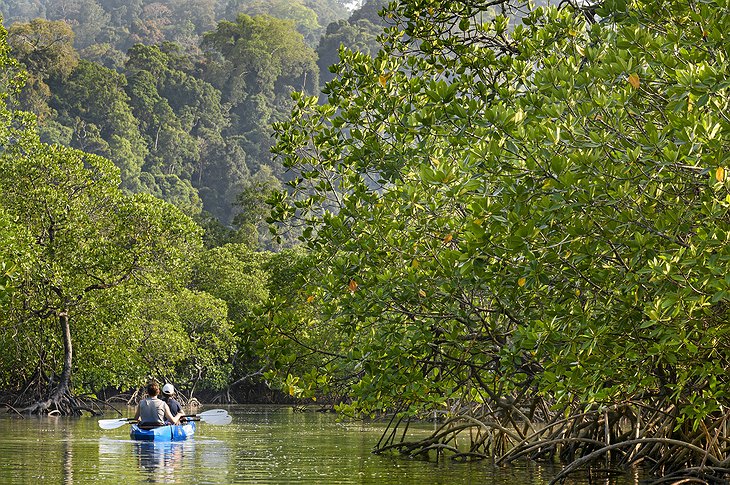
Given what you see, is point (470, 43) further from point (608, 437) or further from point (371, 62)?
point (608, 437)

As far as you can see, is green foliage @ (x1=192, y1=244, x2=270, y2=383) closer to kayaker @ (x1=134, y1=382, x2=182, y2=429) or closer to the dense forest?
the dense forest

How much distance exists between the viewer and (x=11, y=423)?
2275 cm

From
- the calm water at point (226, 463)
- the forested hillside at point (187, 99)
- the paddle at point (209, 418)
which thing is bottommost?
the calm water at point (226, 463)

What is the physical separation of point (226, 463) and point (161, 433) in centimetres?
400

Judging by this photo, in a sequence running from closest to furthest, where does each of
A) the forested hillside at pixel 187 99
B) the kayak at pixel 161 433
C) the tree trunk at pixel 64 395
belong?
the kayak at pixel 161 433 → the tree trunk at pixel 64 395 → the forested hillside at pixel 187 99

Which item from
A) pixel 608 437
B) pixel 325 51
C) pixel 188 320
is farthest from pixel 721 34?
pixel 325 51

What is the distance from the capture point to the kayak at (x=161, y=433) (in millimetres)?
16312

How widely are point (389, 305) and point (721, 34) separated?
454cm

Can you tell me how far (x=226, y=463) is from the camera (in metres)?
12.7

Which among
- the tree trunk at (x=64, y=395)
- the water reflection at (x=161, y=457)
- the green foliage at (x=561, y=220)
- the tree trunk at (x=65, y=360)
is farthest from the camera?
the tree trunk at (x=65, y=360)

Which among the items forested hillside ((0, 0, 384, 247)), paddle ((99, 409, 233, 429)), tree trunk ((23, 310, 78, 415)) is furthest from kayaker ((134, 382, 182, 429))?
forested hillside ((0, 0, 384, 247))

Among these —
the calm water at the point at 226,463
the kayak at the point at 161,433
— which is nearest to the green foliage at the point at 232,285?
the calm water at the point at 226,463

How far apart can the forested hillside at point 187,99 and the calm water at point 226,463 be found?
120 feet

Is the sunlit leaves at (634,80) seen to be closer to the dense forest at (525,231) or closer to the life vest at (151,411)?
the dense forest at (525,231)
